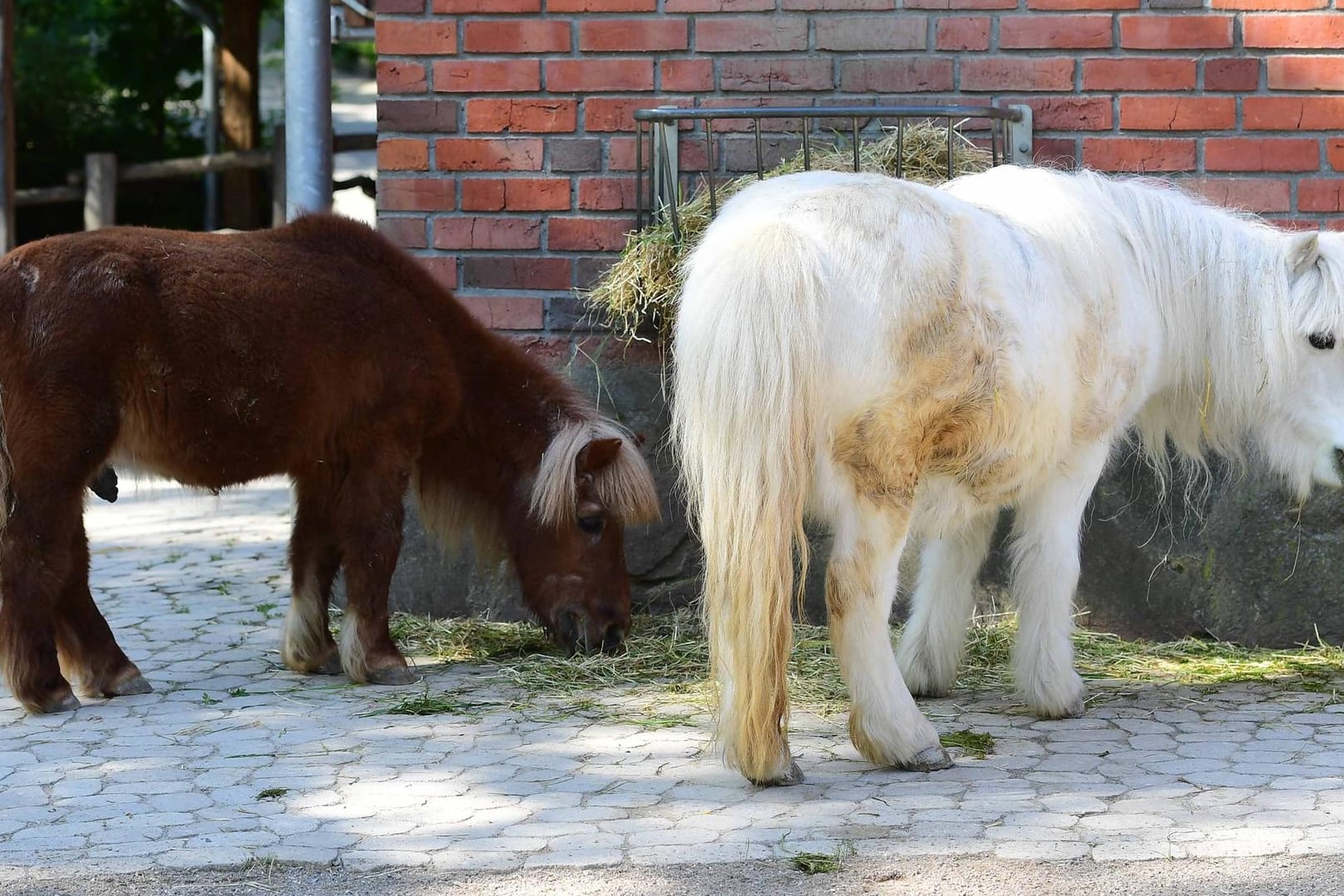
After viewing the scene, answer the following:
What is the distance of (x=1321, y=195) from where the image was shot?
17.2ft

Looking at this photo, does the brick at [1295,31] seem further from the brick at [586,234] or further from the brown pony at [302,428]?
the brown pony at [302,428]

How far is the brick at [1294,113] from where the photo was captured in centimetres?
521

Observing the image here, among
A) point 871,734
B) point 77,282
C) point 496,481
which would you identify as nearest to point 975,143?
point 496,481

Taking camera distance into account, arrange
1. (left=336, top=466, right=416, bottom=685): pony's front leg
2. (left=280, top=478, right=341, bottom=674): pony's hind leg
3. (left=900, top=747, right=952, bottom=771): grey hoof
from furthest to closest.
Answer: (left=280, top=478, right=341, bottom=674): pony's hind leg < (left=336, top=466, right=416, bottom=685): pony's front leg < (left=900, top=747, right=952, bottom=771): grey hoof

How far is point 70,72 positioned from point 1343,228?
10.7 metres

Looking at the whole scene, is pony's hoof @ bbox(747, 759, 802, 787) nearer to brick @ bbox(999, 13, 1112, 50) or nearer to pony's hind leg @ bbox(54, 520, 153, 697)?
pony's hind leg @ bbox(54, 520, 153, 697)

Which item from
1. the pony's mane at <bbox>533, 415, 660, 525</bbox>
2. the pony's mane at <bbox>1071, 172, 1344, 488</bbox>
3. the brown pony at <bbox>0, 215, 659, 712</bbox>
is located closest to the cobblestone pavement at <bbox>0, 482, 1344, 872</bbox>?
the brown pony at <bbox>0, 215, 659, 712</bbox>

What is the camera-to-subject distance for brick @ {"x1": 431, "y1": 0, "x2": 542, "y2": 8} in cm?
534

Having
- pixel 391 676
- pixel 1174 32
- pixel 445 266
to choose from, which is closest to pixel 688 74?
pixel 445 266

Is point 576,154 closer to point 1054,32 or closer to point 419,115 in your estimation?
point 419,115

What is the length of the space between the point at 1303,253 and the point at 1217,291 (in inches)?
10.0

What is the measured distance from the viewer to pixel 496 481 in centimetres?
493

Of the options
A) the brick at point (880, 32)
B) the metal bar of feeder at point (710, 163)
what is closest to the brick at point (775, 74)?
the brick at point (880, 32)

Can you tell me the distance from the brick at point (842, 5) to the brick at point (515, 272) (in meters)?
1.23
